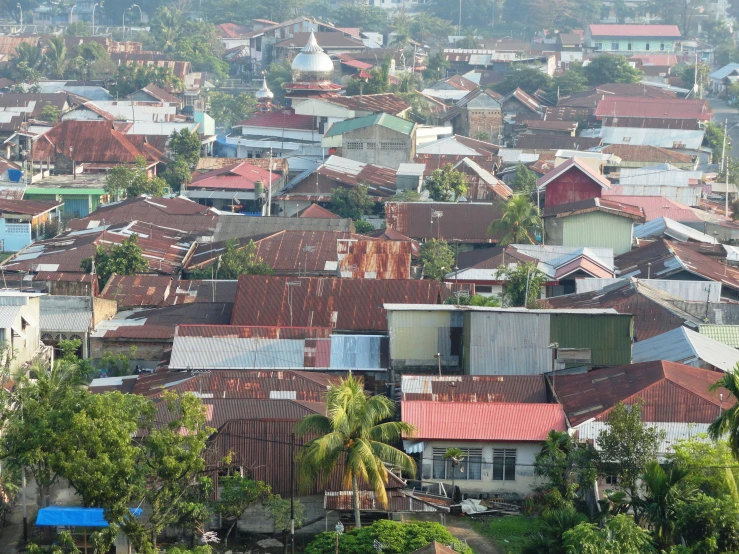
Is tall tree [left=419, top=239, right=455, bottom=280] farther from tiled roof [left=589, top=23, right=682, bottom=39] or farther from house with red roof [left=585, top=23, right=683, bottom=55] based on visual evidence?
tiled roof [left=589, top=23, right=682, bottom=39]

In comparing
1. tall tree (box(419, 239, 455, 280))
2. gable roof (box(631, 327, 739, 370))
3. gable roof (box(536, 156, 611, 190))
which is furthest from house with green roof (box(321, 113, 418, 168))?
gable roof (box(631, 327, 739, 370))

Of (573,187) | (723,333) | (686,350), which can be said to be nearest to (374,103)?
(573,187)

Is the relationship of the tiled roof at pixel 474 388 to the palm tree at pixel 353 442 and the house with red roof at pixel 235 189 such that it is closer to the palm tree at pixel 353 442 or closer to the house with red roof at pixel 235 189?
the palm tree at pixel 353 442

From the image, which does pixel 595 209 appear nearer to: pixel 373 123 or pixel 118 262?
pixel 118 262

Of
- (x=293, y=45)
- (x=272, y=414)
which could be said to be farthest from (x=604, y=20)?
(x=272, y=414)

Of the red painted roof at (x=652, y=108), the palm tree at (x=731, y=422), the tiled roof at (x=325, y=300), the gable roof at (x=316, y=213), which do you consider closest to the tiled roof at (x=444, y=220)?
the gable roof at (x=316, y=213)
